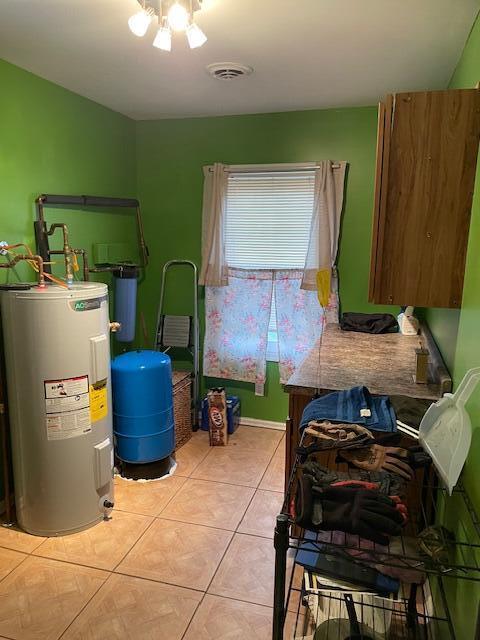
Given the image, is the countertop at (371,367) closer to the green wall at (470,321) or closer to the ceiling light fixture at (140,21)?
the green wall at (470,321)

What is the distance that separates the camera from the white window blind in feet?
11.8

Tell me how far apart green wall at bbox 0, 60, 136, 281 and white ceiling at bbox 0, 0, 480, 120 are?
132 millimetres

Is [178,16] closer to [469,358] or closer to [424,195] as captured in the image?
[424,195]

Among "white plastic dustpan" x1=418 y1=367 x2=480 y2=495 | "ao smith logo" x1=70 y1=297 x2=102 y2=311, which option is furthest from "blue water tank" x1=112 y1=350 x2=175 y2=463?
"white plastic dustpan" x1=418 y1=367 x2=480 y2=495

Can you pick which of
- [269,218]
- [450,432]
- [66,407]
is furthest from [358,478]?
[269,218]

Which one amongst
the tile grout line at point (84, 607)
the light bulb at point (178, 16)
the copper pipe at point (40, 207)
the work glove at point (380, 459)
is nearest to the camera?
the work glove at point (380, 459)

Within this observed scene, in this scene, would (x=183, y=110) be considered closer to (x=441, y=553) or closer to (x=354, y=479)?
(x=354, y=479)

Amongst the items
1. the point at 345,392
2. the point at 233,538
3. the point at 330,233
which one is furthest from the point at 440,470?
the point at 330,233

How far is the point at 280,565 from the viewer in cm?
126

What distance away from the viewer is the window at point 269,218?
3605mm

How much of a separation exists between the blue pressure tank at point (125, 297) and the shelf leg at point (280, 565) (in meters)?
2.52

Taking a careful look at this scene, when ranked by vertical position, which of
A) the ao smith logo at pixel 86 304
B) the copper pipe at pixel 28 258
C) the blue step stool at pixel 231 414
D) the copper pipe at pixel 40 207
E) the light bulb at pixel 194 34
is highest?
the light bulb at pixel 194 34

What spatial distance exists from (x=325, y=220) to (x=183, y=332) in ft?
4.82

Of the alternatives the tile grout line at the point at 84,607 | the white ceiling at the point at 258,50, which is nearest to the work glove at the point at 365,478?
the tile grout line at the point at 84,607
